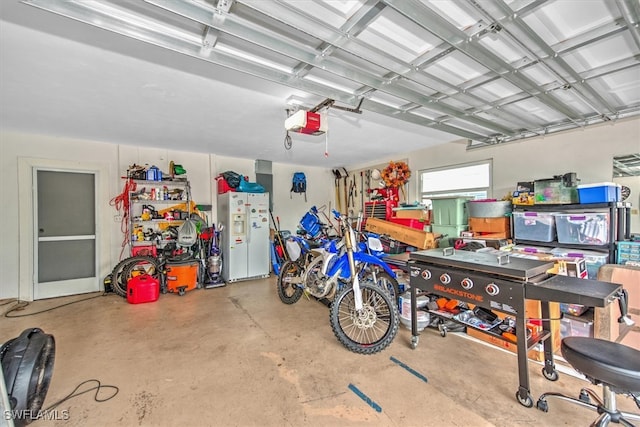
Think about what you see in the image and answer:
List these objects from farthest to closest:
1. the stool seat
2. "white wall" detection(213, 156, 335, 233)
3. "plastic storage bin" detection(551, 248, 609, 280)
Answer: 1. "white wall" detection(213, 156, 335, 233)
2. "plastic storage bin" detection(551, 248, 609, 280)
3. the stool seat

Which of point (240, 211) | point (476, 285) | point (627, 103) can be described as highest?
point (627, 103)

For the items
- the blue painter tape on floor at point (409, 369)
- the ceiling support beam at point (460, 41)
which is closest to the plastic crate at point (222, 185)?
the blue painter tape on floor at point (409, 369)

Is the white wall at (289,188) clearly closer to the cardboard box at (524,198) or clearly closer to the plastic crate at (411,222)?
the plastic crate at (411,222)

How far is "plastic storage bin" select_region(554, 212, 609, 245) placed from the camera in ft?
8.72

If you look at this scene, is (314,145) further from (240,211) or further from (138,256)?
(138,256)

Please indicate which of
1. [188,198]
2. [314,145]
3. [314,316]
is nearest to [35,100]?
[188,198]

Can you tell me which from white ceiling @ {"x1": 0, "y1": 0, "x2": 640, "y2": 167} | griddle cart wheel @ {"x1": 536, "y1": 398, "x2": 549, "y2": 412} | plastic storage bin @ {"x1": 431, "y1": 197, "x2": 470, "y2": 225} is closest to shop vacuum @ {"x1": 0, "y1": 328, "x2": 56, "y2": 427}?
white ceiling @ {"x1": 0, "y1": 0, "x2": 640, "y2": 167}

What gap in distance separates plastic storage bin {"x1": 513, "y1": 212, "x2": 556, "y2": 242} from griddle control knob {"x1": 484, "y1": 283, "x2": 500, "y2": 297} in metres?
1.77

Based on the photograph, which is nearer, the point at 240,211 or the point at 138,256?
the point at 138,256

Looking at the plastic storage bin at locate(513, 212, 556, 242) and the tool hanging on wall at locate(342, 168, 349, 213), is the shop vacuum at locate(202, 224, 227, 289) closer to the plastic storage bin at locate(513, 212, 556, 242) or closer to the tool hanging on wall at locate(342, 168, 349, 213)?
the tool hanging on wall at locate(342, 168, 349, 213)

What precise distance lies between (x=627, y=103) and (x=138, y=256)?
655cm

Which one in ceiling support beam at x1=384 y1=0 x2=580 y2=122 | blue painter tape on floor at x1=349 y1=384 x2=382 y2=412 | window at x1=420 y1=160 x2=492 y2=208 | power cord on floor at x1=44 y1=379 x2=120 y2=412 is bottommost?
blue painter tape on floor at x1=349 y1=384 x2=382 y2=412

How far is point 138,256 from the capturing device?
4.43 metres

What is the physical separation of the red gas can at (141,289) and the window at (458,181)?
4578 millimetres
